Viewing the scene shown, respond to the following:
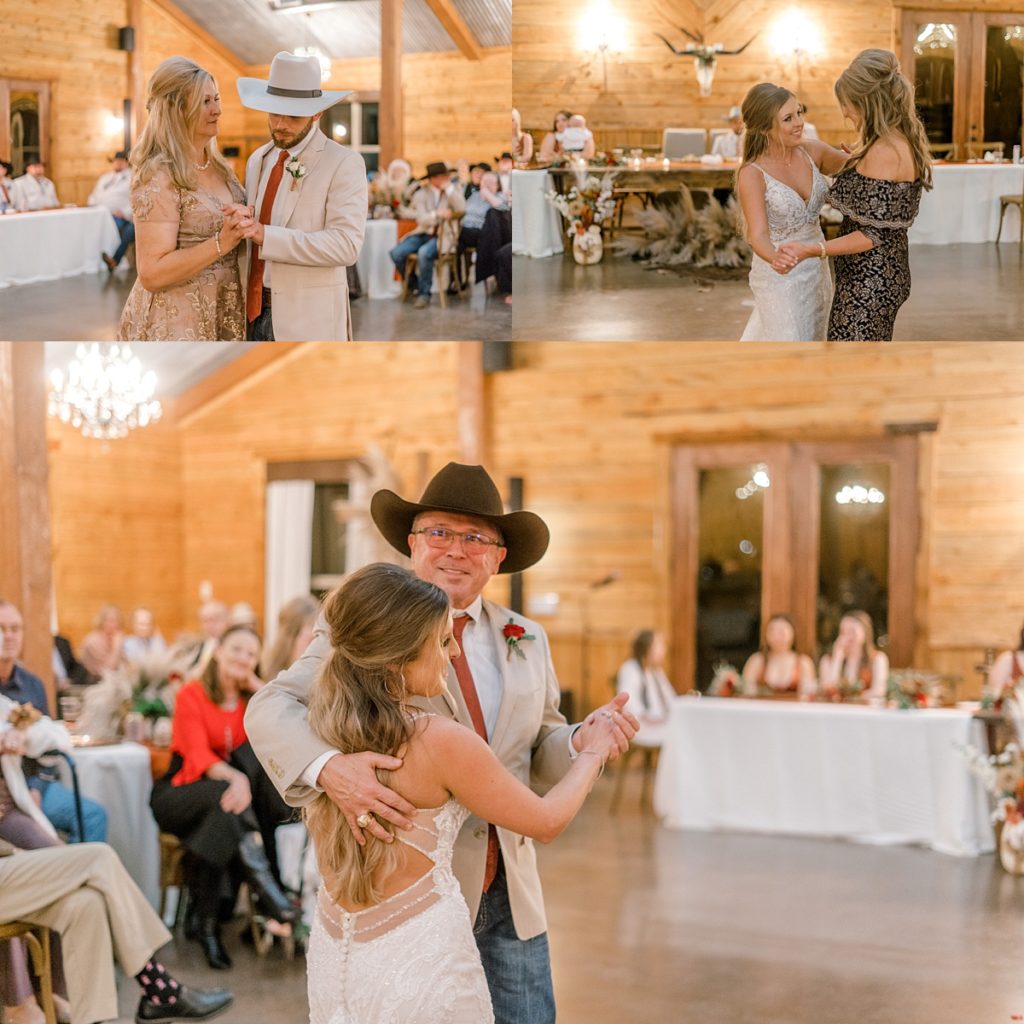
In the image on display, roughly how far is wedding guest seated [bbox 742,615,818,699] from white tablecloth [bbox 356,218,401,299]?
399cm

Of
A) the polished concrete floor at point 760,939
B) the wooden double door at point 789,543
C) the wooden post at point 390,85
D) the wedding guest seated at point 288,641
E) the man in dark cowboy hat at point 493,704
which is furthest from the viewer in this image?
the wooden double door at point 789,543

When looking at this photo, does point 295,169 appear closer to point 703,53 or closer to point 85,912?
point 703,53

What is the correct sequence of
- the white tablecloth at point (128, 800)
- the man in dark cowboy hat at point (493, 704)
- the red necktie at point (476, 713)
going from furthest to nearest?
the white tablecloth at point (128, 800)
the red necktie at point (476, 713)
the man in dark cowboy hat at point (493, 704)

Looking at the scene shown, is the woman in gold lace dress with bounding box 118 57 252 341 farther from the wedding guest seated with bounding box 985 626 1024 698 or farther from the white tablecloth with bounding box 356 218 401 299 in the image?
the wedding guest seated with bounding box 985 626 1024 698

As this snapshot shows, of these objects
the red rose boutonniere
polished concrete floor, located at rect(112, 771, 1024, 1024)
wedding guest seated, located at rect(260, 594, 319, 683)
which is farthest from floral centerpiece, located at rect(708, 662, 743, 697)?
the red rose boutonniere

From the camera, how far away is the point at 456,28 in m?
3.52

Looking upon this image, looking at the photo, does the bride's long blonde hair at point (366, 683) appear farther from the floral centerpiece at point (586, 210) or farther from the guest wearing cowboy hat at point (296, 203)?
the floral centerpiece at point (586, 210)

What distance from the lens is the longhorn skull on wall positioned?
11.3ft

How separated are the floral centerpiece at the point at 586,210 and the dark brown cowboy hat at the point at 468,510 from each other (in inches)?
39.5

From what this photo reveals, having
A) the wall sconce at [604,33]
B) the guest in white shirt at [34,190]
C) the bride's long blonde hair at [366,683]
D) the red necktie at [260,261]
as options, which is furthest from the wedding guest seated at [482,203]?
the bride's long blonde hair at [366,683]

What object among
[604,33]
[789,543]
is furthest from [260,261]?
[789,543]

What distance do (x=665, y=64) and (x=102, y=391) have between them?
182 inches

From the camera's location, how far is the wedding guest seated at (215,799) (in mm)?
4215

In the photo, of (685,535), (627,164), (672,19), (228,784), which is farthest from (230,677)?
(685,535)
